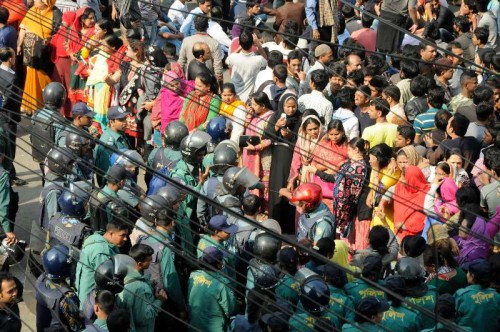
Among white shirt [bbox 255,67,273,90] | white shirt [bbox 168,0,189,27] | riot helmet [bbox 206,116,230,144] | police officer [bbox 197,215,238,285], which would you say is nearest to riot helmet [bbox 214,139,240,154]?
riot helmet [bbox 206,116,230,144]

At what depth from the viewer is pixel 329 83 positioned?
13.7 meters

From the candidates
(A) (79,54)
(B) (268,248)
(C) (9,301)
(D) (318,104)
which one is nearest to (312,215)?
(B) (268,248)

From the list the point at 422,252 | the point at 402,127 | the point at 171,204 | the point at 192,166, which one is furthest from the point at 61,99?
the point at 422,252

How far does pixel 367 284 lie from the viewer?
9242mm

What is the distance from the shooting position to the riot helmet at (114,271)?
9.44 m

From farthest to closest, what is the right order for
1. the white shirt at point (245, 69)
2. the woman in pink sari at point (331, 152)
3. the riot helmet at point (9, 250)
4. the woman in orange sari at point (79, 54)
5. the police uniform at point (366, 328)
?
the woman in orange sari at point (79, 54) → the white shirt at point (245, 69) → the woman in pink sari at point (331, 152) → the riot helmet at point (9, 250) → the police uniform at point (366, 328)

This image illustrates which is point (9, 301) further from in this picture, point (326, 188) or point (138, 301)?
point (326, 188)

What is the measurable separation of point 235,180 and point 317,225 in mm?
956

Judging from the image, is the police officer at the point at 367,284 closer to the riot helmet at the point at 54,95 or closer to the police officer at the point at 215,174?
the police officer at the point at 215,174

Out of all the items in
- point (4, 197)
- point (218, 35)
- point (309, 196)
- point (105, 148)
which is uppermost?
point (309, 196)

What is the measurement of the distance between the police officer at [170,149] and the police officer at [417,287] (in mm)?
3236

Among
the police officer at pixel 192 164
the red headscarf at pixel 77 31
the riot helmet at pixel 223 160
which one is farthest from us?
the red headscarf at pixel 77 31

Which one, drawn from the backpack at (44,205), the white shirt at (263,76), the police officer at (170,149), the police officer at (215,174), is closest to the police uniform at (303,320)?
the police officer at (215,174)

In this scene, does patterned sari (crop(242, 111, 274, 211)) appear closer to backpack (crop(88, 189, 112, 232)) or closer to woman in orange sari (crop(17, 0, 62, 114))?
backpack (crop(88, 189, 112, 232))
